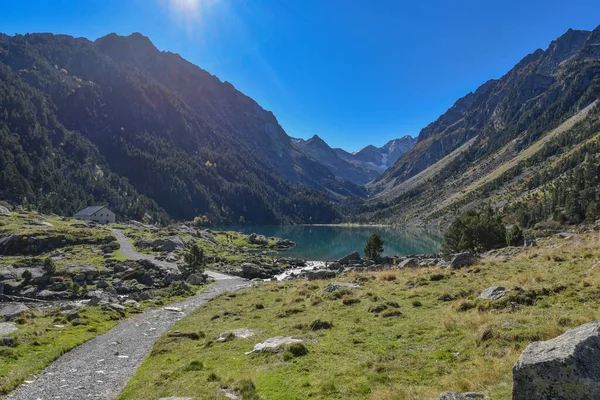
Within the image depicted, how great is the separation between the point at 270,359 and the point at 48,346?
52.2 feet

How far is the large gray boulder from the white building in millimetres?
155421

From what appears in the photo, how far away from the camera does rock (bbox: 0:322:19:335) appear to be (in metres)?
22.5

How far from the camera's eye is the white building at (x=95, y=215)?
136 meters

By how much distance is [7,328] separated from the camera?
23359mm

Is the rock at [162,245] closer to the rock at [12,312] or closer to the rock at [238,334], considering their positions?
the rock at [12,312]

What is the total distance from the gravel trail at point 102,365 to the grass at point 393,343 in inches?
50.4

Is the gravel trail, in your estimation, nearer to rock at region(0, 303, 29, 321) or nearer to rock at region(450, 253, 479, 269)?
rock at region(0, 303, 29, 321)

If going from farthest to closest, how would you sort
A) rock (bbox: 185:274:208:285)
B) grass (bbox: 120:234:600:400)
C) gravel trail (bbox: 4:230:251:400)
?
rock (bbox: 185:274:208:285), gravel trail (bbox: 4:230:251:400), grass (bbox: 120:234:600:400)

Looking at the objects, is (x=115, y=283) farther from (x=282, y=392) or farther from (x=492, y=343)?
(x=492, y=343)

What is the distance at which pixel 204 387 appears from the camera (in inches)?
507

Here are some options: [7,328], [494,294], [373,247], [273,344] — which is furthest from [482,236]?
[7,328]

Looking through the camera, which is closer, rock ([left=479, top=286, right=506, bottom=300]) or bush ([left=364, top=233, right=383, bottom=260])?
rock ([left=479, top=286, right=506, bottom=300])

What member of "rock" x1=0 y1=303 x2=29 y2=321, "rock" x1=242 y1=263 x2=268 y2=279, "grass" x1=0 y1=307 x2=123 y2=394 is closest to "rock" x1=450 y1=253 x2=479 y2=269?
"grass" x1=0 y1=307 x2=123 y2=394

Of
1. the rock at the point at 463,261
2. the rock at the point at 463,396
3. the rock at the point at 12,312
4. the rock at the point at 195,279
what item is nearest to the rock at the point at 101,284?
the rock at the point at 195,279
